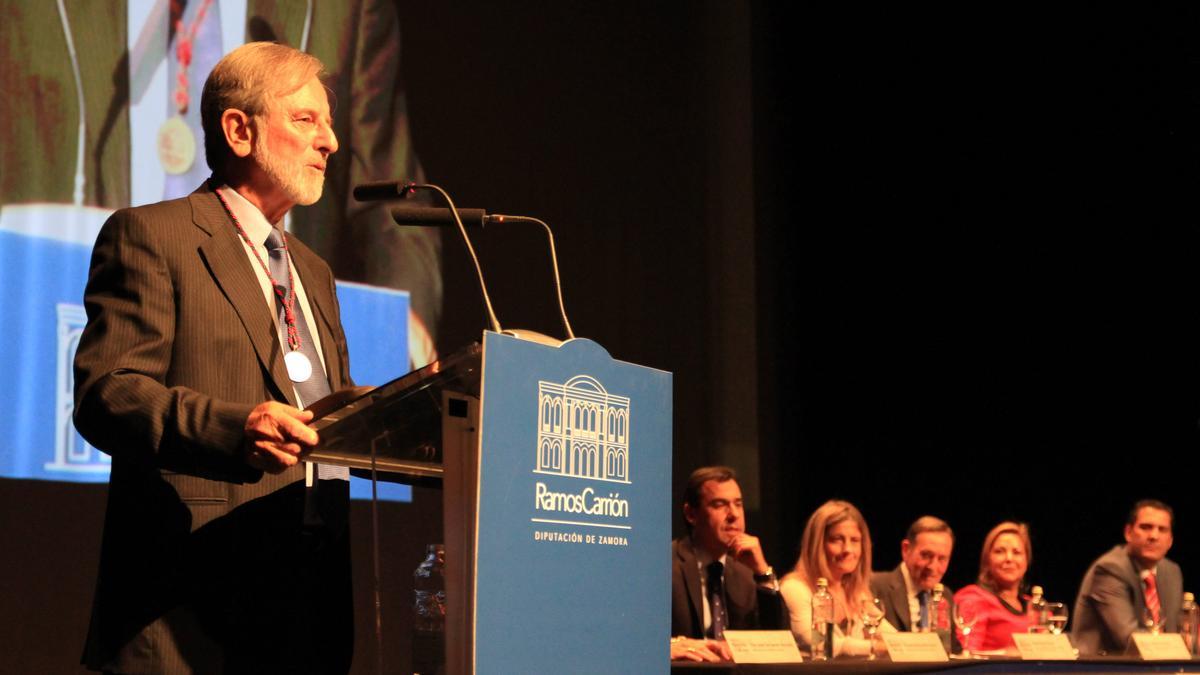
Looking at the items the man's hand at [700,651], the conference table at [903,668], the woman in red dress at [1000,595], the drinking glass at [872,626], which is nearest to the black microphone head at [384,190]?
the conference table at [903,668]

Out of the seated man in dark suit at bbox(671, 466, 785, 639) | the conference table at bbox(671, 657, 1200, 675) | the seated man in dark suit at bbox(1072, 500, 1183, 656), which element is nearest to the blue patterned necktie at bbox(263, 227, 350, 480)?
the conference table at bbox(671, 657, 1200, 675)

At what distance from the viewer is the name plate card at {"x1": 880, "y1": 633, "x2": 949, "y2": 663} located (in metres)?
3.79

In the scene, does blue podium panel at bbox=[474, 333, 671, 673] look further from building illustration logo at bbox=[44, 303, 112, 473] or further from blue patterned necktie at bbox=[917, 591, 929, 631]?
blue patterned necktie at bbox=[917, 591, 929, 631]

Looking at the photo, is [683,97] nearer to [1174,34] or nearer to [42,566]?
[1174,34]

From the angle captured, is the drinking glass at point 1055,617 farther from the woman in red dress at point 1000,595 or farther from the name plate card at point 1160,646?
the woman in red dress at point 1000,595

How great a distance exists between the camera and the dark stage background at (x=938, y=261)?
712cm

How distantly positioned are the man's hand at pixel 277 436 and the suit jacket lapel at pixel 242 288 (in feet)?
0.89

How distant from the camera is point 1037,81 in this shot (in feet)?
24.1

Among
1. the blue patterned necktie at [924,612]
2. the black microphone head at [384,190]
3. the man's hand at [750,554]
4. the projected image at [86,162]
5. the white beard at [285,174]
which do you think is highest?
the projected image at [86,162]

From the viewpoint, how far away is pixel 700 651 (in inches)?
145

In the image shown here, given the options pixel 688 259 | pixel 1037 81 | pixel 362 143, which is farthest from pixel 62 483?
pixel 1037 81

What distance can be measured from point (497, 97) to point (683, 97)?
1385 mm

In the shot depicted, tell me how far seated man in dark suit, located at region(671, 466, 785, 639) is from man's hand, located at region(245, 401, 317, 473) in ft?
9.29

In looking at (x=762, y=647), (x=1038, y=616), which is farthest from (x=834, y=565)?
(x=762, y=647)
